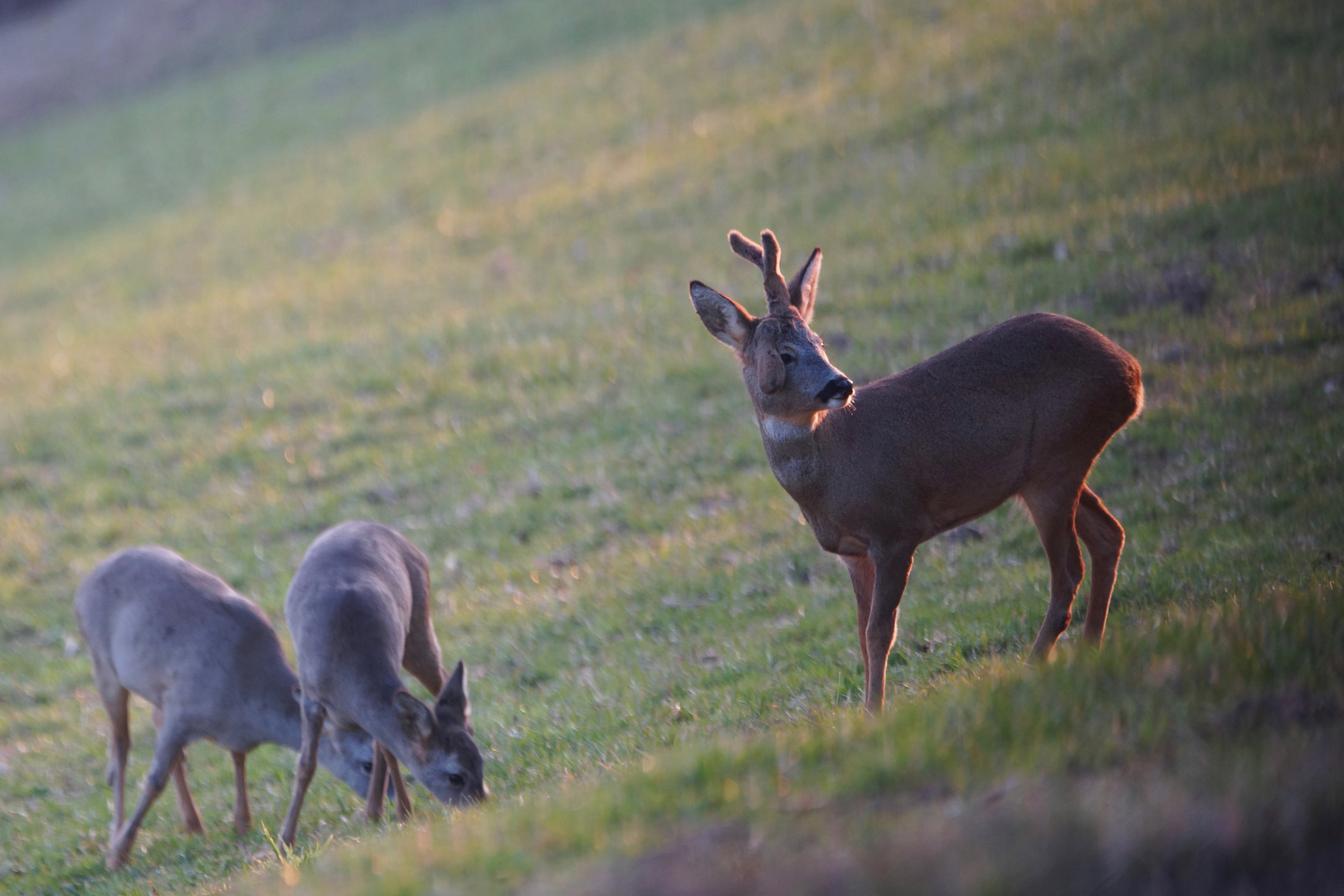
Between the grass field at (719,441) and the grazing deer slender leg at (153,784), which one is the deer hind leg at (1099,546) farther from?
the grazing deer slender leg at (153,784)

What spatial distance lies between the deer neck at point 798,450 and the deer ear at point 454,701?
2.02 metres

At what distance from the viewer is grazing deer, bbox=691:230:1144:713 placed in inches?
227

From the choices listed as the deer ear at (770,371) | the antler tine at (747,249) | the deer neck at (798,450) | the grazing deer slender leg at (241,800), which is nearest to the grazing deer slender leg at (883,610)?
the deer neck at (798,450)

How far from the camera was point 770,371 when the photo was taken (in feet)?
18.7

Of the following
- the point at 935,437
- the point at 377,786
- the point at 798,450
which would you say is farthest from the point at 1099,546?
the point at 377,786

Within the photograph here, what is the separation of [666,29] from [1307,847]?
23024 mm

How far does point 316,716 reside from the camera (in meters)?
7.00

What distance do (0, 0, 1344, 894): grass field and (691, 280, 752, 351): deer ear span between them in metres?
1.89

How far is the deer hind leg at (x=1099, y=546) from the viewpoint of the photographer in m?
6.16

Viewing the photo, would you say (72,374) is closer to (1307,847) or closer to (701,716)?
(701,716)

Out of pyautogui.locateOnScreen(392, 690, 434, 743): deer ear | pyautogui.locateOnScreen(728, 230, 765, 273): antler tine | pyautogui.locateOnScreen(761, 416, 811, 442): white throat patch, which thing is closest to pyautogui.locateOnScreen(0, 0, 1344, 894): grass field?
pyautogui.locateOnScreen(392, 690, 434, 743): deer ear

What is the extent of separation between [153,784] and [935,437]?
194 inches

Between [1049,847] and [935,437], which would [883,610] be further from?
[1049,847]

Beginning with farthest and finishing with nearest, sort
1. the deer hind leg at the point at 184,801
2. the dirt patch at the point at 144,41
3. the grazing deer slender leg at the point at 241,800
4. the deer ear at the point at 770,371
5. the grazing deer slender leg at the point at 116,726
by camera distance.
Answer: the dirt patch at the point at 144,41, the grazing deer slender leg at the point at 116,726, the deer hind leg at the point at 184,801, the grazing deer slender leg at the point at 241,800, the deer ear at the point at 770,371
